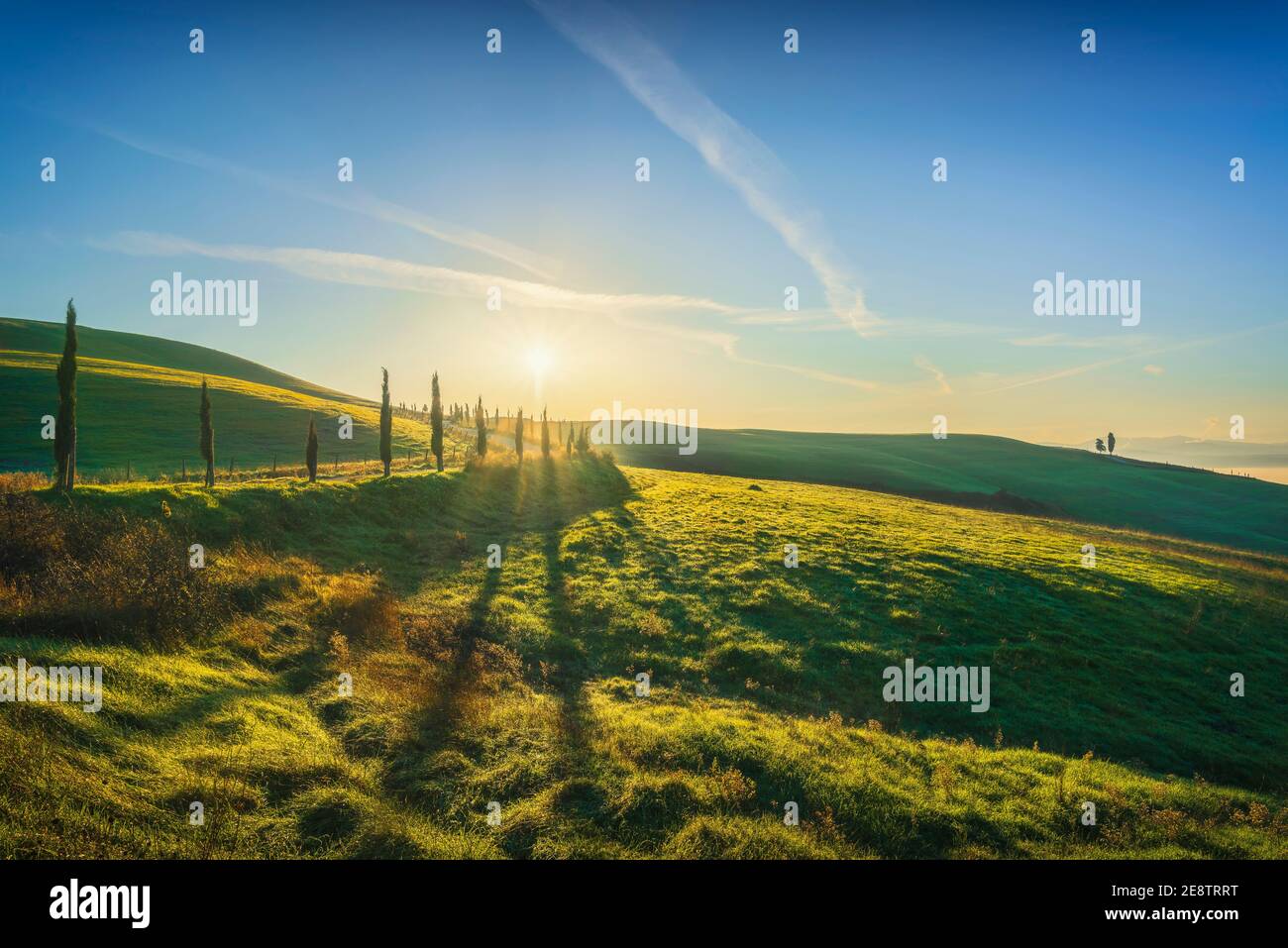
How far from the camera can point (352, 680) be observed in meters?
12.0

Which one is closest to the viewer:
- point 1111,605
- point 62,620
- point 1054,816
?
point 1054,816

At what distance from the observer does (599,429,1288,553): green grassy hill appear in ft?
204

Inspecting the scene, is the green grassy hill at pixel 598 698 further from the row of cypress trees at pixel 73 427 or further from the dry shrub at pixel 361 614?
the row of cypress trees at pixel 73 427

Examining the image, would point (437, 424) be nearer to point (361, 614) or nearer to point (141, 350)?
point (361, 614)

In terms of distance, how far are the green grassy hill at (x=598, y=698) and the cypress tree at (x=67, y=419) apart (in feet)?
11.0

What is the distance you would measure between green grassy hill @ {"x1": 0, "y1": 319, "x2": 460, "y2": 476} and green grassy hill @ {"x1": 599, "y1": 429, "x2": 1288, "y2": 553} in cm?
4154

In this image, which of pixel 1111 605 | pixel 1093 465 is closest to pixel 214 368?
pixel 1111 605

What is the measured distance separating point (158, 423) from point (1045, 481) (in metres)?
119

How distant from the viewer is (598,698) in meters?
13.1

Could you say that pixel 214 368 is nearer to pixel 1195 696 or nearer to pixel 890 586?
pixel 890 586

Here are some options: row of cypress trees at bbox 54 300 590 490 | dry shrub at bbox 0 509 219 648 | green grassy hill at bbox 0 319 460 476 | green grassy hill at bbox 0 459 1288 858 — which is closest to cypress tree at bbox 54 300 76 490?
row of cypress trees at bbox 54 300 590 490

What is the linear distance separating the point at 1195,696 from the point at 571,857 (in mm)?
19312

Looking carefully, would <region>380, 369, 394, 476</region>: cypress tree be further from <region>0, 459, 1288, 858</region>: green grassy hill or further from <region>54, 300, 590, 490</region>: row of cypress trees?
<region>0, 459, 1288, 858</region>: green grassy hill
